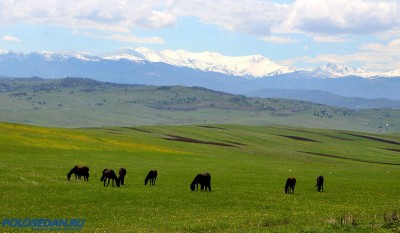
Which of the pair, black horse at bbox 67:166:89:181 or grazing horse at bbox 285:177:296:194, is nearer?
grazing horse at bbox 285:177:296:194

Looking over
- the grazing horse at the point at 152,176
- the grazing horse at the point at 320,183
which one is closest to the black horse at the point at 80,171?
the grazing horse at the point at 152,176

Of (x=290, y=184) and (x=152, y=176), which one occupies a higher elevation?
(x=290, y=184)

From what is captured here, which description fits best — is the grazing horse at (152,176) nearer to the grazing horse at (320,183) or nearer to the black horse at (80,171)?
the black horse at (80,171)

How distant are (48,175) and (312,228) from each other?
27717 mm

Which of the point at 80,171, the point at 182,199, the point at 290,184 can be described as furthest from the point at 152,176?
the point at 290,184

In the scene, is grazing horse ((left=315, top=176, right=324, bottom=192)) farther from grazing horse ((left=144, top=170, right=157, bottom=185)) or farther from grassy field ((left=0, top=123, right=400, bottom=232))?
grazing horse ((left=144, top=170, right=157, bottom=185))

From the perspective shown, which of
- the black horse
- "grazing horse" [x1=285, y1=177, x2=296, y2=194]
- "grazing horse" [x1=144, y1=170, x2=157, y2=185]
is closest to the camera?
"grazing horse" [x1=285, y1=177, x2=296, y2=194]

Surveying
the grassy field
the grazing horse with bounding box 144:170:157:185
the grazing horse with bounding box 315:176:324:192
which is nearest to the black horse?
the grassy field

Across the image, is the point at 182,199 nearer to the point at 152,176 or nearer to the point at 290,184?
the point at 152,176

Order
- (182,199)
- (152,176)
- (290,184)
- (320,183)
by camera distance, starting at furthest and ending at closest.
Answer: (320,183), (152,176), (290,184), (182,199)

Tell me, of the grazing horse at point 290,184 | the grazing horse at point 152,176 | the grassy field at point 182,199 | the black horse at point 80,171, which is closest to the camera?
the grassy field at point 182,199

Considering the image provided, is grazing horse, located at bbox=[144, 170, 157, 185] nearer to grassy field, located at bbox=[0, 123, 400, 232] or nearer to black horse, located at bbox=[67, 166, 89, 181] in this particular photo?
grassy field, located at bbox=[0, 123, 400, 232]

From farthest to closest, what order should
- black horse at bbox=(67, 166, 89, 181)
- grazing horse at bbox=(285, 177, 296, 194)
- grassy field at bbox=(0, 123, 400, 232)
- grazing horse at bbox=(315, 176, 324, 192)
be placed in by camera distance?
grazing horse at bbox=(315, 176, 324, 192)
black horse at bbox=(67, 166, 89, 181)
grazing horse at bbox=(285, 177, 296, 194)
grassy field at bbox=(0, 123, 400, 232)

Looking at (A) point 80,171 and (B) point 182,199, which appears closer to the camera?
(B) point 182,199
